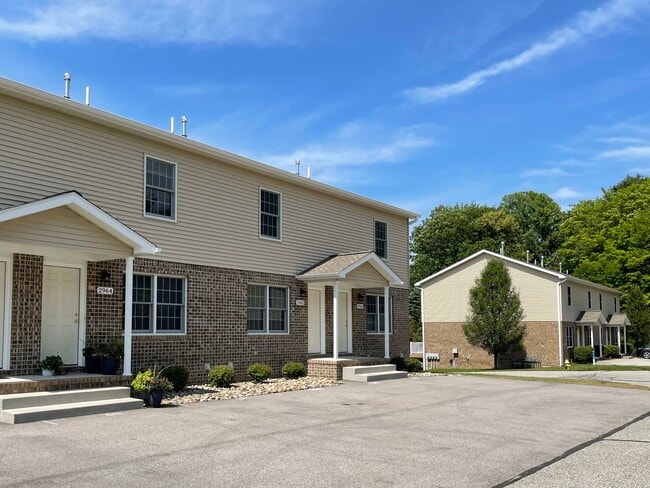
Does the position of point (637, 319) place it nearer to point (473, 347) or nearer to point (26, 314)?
point (473, 347)

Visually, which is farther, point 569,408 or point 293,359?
point 293,359

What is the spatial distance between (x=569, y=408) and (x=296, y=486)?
28.1 feet

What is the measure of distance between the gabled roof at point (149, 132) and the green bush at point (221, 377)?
5.54 meters

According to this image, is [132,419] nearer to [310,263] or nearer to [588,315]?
[310,263]

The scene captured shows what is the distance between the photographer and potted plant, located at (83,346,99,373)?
13.5 meters

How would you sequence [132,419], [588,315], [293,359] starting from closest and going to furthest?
[132,419], [293,359], [588,315]

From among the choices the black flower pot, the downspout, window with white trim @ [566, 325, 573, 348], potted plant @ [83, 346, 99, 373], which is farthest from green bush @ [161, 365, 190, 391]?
window with white trim @ [566, 325, 573, 348]

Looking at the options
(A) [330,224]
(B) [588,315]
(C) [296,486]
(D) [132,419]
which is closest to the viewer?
(C) [296,486]

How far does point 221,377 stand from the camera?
1589cm

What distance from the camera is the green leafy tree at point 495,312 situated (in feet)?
108

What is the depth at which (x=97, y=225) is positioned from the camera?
42.9 feet

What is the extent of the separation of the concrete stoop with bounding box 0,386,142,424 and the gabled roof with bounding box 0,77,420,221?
5810 mm

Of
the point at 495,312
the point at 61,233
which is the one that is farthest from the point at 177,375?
the point at 495,312

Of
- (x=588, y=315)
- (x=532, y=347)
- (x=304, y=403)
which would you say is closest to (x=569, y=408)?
(x=304, y=403)
